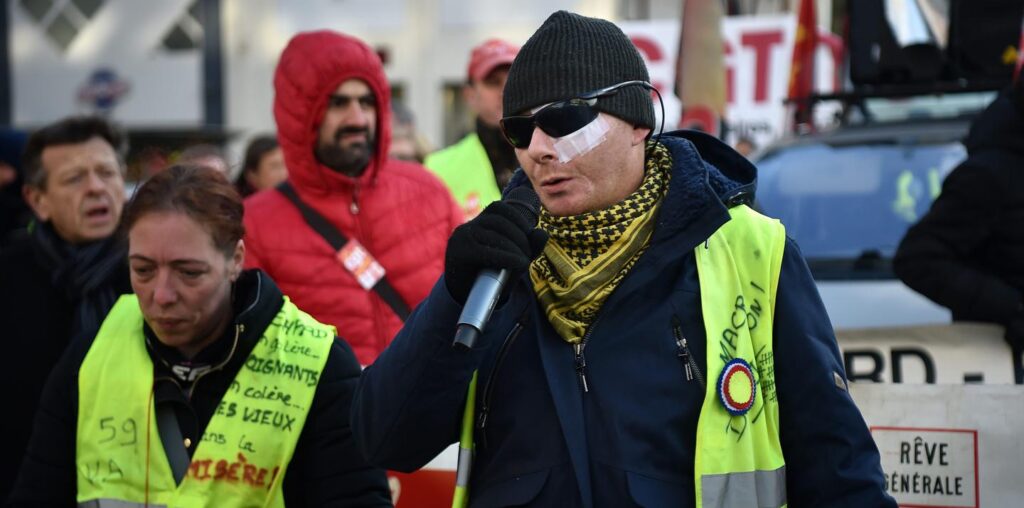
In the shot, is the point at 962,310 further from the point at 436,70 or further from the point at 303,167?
the point at 436,70

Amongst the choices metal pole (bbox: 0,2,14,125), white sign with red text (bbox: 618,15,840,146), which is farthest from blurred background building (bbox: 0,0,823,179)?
white sign with red text (bbox: 618,15,840,146)

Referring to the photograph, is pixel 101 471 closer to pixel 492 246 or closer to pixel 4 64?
pixel 492 246

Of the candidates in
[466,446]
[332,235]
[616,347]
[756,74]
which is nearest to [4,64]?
[756,74]

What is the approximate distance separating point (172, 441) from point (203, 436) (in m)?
0.09

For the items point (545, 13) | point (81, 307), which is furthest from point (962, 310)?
point (545, 13)

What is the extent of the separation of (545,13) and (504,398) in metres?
20.3

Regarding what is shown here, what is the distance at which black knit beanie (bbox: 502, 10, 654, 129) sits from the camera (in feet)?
9.11

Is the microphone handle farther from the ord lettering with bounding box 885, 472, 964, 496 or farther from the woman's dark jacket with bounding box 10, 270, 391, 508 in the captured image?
the ord lettering with bounding box 885, 472, 964, 496

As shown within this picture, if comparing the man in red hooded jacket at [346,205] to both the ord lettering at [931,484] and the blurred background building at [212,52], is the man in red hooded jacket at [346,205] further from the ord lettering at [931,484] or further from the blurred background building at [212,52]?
the blurred background building at [212,52]

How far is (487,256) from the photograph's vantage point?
2572mm

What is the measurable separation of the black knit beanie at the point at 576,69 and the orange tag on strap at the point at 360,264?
80.6 inches

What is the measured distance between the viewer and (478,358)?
276cm

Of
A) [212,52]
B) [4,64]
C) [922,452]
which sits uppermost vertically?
[922,452]

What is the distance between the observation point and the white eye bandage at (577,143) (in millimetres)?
2752
